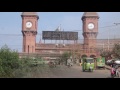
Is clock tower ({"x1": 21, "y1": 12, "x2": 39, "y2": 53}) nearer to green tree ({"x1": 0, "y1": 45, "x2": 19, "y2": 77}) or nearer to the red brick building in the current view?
A: the red brick building

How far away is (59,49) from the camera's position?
2509 inches

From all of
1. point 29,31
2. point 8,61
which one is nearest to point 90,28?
point 29,31

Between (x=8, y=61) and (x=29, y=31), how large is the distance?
4700 cm

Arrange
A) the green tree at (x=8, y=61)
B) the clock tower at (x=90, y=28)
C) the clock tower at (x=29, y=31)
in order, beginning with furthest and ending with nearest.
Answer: the clock tower at (x=90, y=28)
the clock tower at (x=29, y=31)
the green tree at (x=8, y=61)

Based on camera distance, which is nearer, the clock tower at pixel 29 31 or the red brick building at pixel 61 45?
the red brick building at pixel 61 45

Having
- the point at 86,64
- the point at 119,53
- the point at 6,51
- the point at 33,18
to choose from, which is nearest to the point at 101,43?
the point at 33,18

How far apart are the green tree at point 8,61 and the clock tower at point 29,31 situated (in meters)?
45.1

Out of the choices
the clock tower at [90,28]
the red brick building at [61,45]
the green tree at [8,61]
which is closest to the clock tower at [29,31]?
the red brick building at [61,45]

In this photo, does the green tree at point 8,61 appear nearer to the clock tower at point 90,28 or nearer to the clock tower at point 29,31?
the clock tower at point 29,31

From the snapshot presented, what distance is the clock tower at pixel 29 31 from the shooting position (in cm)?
6588

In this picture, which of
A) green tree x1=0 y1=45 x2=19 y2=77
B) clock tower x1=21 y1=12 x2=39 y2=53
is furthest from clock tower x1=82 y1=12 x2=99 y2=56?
green tree x1=0 y1=45 x2=19 y2=77

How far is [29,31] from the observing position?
6588 centimetres
